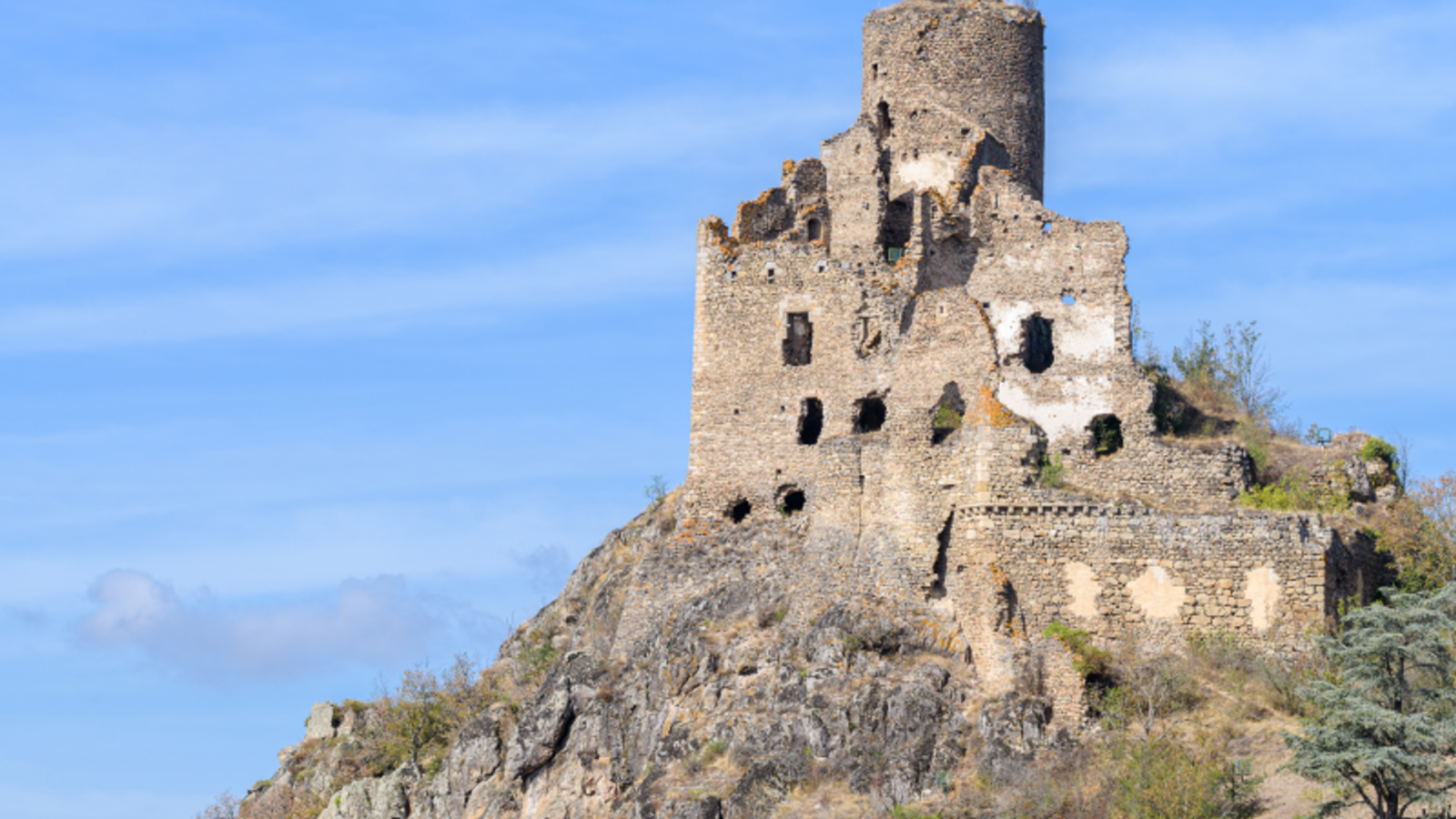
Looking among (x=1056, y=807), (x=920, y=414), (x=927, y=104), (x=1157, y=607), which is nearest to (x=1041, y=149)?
(x=927, y=104)

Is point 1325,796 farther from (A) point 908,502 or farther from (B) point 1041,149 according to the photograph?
(B) point 1041,149

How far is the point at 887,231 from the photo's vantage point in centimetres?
5841

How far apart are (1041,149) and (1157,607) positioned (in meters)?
17.2

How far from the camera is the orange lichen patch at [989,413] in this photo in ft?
162

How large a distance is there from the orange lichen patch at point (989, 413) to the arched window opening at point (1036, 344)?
4813mm

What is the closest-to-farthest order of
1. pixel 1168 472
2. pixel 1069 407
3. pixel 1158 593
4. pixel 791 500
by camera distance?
pixel 1158 593
pixel 1168 472
pixel 1069 407
pixel 791 500

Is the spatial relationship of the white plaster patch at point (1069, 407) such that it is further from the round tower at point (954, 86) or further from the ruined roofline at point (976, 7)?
the ruined roofline at point (976, 7)

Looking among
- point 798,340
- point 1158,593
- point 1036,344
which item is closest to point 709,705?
point 1158,593

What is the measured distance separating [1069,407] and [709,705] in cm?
1087

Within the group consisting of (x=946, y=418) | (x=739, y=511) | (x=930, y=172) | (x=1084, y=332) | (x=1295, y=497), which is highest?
(x=930, y=172)

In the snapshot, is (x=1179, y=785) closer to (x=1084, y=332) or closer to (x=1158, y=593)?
(x=1158, y=593)

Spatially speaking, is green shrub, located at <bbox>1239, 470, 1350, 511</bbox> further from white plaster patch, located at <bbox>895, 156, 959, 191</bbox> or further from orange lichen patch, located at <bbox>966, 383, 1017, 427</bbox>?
white plaster patch, located at <bbox>895, 156, 959, 191</bbox>

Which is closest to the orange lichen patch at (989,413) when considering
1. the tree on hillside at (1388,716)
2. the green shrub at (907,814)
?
the green shrub at (907,814)

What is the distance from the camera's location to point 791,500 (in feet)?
184
